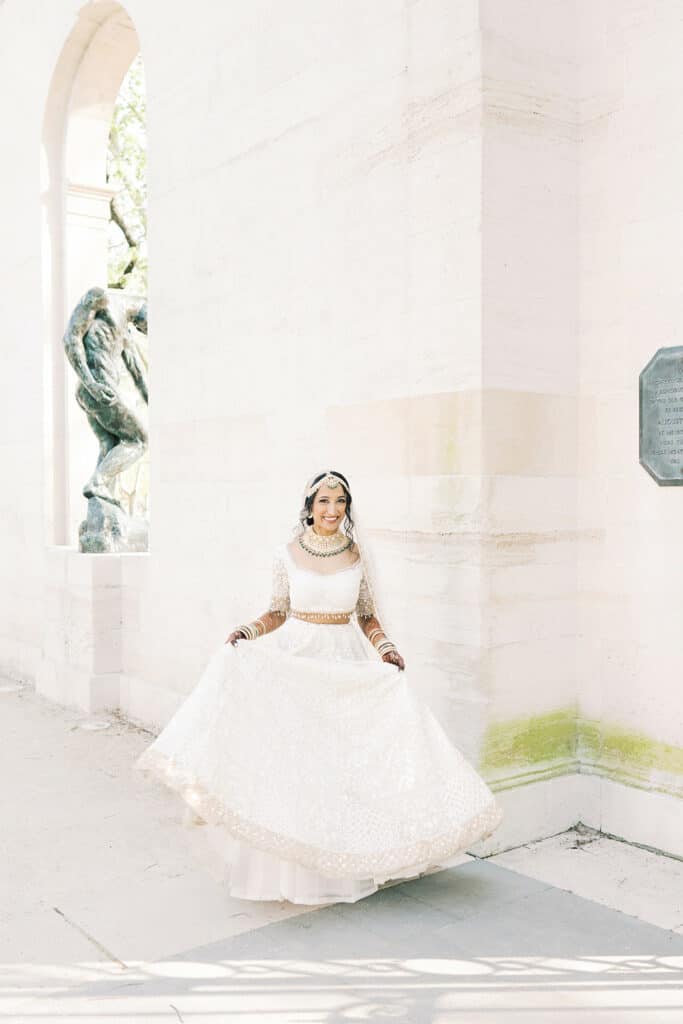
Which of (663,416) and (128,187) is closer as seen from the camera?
(663,416)

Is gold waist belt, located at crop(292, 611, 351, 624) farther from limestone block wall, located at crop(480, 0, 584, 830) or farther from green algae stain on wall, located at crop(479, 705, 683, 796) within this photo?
green algae stain on wall, located at crop(479, 705, 683, 796)

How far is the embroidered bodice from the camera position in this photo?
4.13 m

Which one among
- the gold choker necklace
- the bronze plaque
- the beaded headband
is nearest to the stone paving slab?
the gold choker necklace

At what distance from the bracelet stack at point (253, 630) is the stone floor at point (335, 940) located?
3.28ft

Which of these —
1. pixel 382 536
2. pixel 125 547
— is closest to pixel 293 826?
pixel 382 536

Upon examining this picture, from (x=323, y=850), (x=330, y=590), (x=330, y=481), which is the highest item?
(x=330, y=481)

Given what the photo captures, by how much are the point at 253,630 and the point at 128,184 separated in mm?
12657

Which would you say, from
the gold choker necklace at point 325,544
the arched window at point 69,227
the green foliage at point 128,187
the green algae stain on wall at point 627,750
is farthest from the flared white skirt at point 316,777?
the green foliage at point 128,187

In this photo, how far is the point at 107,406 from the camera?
7.52m

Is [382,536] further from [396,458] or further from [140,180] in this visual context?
[140,180]

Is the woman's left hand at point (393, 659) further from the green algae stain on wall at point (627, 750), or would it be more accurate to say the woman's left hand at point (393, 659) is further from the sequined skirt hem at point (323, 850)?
the green algae stain on wall at point (627, 750)

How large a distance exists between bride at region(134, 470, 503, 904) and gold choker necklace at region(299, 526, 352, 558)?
16.6 inches

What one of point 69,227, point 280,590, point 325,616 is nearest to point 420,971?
point 325,616

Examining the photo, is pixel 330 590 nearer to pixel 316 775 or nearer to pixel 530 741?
pixel 316 775
